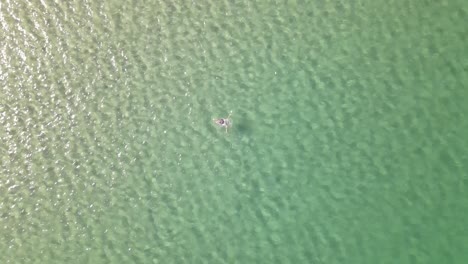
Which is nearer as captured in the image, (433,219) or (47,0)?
(433,219)

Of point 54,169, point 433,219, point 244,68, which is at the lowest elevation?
point 54,169

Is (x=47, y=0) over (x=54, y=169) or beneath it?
over

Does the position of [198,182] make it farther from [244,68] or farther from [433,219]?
[433,219]

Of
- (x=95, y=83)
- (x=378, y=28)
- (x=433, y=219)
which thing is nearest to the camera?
(x=433, y=219)

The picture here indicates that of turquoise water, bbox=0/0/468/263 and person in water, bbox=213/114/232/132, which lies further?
person in water, bbox=213/114/232/132

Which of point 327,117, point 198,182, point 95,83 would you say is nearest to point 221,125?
point 198,182

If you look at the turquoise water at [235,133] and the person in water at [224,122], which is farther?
the person in water at [224,122]

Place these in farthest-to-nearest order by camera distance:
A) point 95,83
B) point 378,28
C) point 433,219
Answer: point 95,83
point 378,28
point 433,219
